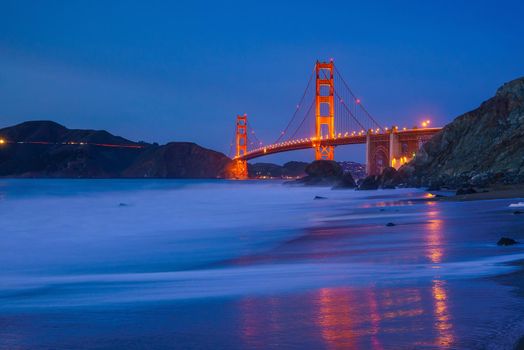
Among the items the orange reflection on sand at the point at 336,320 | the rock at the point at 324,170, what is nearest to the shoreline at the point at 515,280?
the orange reflection on sand at the point at 336,320

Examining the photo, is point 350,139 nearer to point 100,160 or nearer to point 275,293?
point 275,293

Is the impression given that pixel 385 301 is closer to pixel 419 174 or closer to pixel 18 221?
pixel 18 221

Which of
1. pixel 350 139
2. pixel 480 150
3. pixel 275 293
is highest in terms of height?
pixel 350 139

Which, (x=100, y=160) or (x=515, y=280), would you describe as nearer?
(x=515, y=280)

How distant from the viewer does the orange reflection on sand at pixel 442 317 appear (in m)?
3.22

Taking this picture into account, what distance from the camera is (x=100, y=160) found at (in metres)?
137

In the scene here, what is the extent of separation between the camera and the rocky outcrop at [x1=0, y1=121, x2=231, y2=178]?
129250mm

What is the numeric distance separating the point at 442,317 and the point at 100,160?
5442 inches

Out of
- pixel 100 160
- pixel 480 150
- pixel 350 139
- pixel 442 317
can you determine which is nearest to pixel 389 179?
pixel 480 150

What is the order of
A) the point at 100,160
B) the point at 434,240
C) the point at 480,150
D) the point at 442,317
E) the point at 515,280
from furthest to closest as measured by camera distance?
the point at 100,160
the point at 480,150
the point at 434,240
the point at 515,280
the point at 442,317

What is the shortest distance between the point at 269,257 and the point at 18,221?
12.4 meters

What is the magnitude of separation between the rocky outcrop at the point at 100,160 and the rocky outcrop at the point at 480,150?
85.4 meters

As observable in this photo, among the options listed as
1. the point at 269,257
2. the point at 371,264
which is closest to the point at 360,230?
the point at 269,257

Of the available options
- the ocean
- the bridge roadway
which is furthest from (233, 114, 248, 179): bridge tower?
the ocean
